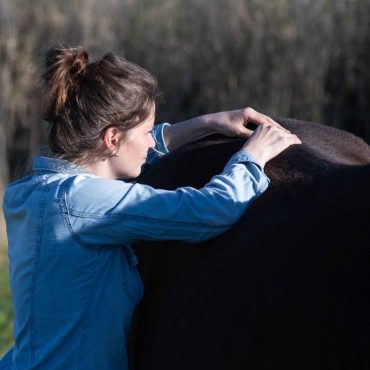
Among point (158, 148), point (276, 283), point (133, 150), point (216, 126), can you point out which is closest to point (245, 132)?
point (216, 126)

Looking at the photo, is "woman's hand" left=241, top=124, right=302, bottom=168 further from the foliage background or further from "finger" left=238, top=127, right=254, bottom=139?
the foliage background

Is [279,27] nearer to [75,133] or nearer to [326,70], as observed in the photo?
[326,70]

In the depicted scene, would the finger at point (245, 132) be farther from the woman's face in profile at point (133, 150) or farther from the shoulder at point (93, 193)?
the shoulder at point (93, 193)

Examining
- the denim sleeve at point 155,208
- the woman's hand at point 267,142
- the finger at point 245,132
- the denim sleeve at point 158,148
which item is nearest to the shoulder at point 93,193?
the denim sleeve at point 155,208

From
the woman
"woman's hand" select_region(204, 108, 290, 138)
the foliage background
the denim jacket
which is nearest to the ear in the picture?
the woman

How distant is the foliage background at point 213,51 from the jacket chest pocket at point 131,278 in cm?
621

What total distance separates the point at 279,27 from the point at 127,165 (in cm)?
732

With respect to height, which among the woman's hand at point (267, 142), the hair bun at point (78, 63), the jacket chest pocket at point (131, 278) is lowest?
the jacket chest pocket at point (131, 278)

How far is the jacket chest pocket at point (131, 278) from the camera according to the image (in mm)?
2725

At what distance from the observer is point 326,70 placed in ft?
31.6

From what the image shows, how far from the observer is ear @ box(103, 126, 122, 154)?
9.01ft

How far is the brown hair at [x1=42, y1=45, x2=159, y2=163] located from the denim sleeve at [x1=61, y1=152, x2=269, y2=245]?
0.59ft

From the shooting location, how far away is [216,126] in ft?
10.2

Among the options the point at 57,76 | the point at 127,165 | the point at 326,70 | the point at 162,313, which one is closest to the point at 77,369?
the point at 162,313
